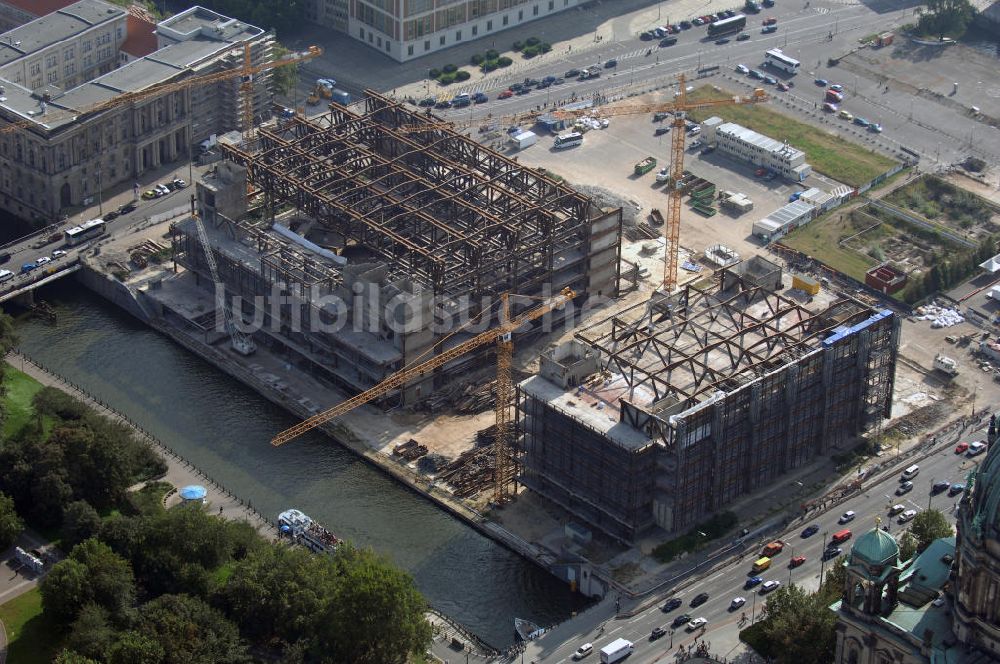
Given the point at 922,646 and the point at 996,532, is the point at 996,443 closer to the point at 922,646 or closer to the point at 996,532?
the point at 996,532

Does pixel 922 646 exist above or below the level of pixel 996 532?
below

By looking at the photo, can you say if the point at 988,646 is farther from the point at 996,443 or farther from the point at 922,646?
the point at 996,443

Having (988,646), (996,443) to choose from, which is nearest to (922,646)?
(988,646)

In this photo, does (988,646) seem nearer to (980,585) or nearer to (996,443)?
(980,585)

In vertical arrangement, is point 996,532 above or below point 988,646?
above

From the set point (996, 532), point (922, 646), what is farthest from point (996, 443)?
point (922, 646)

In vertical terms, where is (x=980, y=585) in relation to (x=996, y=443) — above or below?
below
